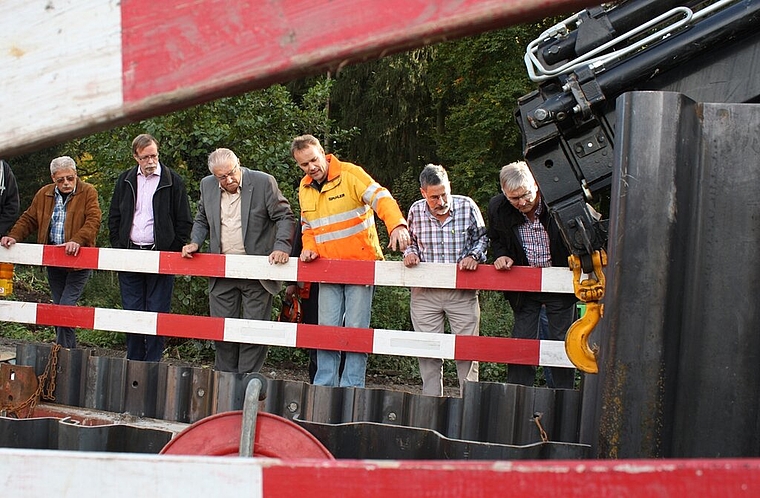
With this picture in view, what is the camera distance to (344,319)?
5977 millimetres

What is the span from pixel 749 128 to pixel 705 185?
0.54ft

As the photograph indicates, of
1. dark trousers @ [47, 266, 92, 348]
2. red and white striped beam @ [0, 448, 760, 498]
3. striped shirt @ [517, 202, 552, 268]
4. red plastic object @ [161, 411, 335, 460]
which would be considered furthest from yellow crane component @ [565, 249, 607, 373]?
dark trousers @ [47, 266, 92, 348]

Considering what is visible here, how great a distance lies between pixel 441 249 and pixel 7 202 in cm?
415

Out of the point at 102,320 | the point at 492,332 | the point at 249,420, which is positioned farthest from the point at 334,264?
the point at 492,332

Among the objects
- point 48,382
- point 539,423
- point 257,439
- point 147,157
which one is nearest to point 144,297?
point 147,157

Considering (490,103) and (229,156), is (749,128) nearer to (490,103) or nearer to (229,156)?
(229,156)

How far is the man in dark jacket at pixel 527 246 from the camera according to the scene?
18.7 ft

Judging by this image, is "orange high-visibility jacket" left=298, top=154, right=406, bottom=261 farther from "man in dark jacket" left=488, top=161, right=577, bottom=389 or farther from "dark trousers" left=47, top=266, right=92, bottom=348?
"dark trousers" left=47, top=266, right=92, bottom=348

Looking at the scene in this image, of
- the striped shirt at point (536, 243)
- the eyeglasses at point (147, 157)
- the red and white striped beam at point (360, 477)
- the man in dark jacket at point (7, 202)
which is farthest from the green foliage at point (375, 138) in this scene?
the red and white striped beam at point (360, 477)

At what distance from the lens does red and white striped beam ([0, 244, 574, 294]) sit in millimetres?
5441

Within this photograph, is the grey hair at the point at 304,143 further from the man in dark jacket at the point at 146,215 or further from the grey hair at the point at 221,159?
the man in dark jacket at the point at 146,215

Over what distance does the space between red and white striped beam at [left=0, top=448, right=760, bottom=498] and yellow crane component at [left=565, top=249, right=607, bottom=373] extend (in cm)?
170

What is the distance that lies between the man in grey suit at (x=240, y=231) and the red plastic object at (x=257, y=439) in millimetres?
4108

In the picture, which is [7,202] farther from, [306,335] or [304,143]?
[306,335]
